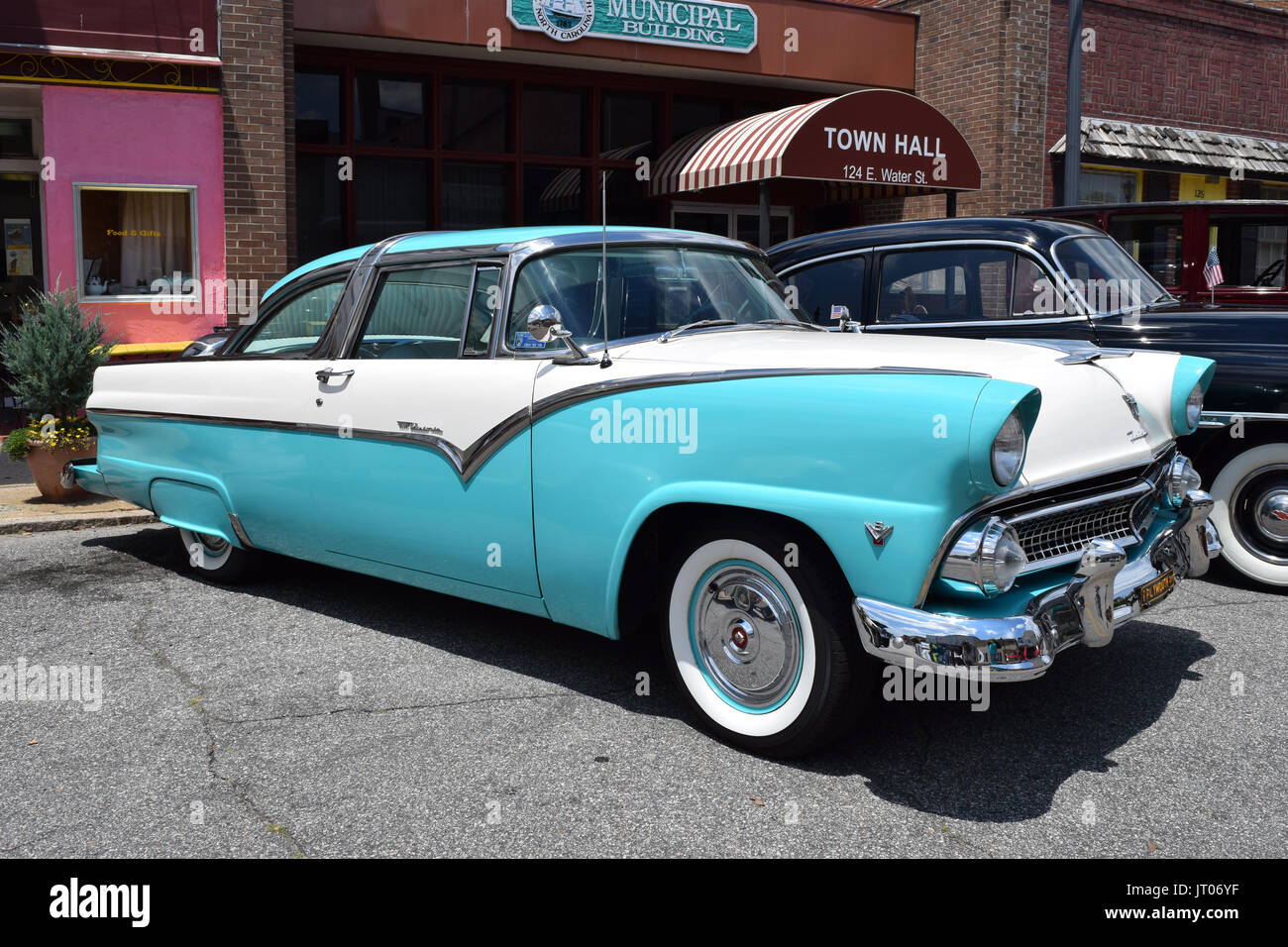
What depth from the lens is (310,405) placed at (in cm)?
494

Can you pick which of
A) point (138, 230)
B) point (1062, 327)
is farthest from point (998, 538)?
point (138, 230)

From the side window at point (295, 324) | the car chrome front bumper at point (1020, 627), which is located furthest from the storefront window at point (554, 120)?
the car chrome front bumper at point (1020, 627)

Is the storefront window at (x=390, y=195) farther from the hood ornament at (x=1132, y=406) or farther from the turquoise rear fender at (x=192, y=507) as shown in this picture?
the hood ornament at (x=1132, y=406)

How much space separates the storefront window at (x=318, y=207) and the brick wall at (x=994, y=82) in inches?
298

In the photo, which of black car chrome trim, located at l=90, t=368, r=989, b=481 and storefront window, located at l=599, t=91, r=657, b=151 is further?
storefront window, located at l=599, t=91, r=657, b=151

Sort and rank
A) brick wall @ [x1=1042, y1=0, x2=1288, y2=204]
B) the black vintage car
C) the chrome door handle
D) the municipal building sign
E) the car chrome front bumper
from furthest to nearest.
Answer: brick wall @ [x1=1042, y1=0, x2=1288, y2=204], the municipal building sign, the black vintage car, the chrome door handle, the car chrome front bumper

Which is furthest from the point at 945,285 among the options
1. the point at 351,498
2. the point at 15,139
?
the point at 15,139

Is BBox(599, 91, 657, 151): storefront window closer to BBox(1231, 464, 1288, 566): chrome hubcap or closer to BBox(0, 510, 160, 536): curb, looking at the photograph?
BBox(0, 510, 160, 536): curb

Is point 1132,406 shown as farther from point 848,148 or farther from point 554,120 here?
point 554,120

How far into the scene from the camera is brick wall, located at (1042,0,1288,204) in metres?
15.6

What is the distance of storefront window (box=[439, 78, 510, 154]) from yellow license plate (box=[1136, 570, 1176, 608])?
1087cm

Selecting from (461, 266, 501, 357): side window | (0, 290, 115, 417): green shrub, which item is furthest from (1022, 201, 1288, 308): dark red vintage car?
(0, 290, 115, 417): green shrub

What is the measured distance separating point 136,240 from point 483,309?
7727 mm

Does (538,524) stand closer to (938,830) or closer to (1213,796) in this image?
(938,830)
